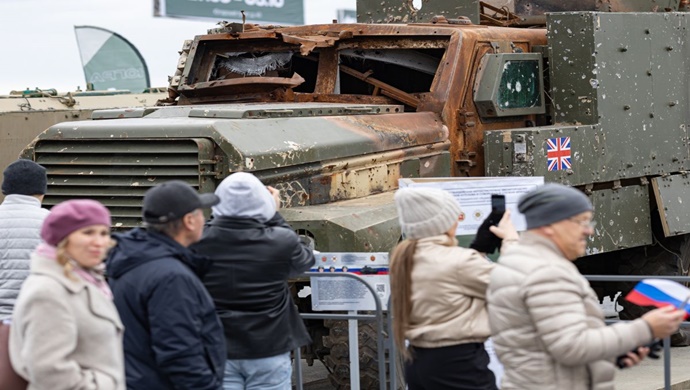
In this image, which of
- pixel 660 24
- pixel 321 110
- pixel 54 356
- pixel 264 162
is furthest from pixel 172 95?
pixel 54 356

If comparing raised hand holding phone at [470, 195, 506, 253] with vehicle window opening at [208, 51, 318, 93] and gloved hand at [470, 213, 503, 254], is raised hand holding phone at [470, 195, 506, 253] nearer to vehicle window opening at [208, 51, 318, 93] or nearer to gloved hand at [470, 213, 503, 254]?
gloved hand at [470, 213, 503, 254]

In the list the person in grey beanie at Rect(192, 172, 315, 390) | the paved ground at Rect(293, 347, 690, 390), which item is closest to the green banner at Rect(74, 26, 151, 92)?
the paved ground at Rect(293, 347, 690, 390)

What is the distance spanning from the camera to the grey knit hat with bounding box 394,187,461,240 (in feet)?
19.0

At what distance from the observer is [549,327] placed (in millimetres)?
4703

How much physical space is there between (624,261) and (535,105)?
193cm

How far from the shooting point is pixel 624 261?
1207 cm

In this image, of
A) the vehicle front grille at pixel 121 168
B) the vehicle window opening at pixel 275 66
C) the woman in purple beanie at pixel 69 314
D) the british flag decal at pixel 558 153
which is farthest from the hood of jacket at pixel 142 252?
the vehicle window opening at pixel 275 66

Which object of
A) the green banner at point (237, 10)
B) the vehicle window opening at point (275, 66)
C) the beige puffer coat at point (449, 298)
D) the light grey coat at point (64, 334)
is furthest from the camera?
the green banner at point (237, 10)

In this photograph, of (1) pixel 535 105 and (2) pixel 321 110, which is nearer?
(2) pixel 321 110

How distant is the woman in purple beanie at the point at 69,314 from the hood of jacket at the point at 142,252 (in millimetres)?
388

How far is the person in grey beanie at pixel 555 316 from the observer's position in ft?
15.5

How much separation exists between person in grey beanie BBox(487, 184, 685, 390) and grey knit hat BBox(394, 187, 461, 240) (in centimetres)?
80

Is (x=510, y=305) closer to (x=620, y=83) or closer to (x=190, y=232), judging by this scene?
(x=190, y=232)

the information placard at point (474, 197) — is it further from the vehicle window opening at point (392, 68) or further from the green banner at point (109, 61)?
the green banner at point (109, 61)
